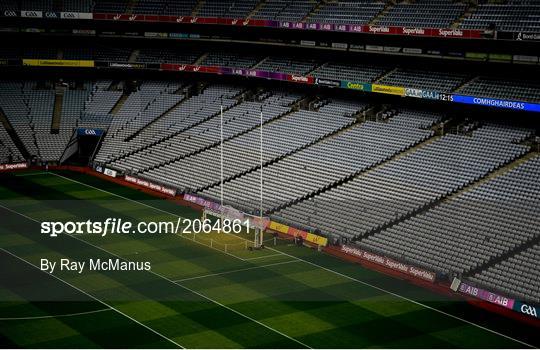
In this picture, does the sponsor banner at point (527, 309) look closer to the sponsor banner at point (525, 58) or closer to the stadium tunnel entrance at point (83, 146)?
the sponsor banner at point (525, 58)

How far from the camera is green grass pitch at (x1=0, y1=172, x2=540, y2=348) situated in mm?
34125

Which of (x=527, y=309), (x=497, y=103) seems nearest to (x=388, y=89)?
(x=497, y=103)

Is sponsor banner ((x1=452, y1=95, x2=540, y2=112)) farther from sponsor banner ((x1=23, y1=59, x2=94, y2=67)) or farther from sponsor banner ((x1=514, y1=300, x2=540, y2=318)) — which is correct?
sponsor banner ((x1=23, y1=59, x2=94, y2=67))

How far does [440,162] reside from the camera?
51969mm

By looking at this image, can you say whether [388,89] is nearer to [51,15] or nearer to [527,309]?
[527,309]

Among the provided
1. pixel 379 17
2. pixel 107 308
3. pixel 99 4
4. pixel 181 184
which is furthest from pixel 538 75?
pixel 99 4

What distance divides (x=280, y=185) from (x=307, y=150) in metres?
4.62

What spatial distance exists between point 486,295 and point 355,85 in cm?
2471

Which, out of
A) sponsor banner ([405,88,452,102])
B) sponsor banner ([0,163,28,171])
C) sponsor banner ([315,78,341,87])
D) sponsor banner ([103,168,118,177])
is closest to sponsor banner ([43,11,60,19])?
sponsor banner ([0,163,28,171])

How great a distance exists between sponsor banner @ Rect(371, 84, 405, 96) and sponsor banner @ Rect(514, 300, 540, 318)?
73.8ft

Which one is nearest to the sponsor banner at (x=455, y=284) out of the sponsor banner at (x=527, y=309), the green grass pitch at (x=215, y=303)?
the green grass pitch at (x=215, y=303)

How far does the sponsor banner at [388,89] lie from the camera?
189 feet

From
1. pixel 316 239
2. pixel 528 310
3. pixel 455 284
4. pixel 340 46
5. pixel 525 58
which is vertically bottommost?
pixel 528 310

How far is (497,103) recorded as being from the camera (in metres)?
51.2
